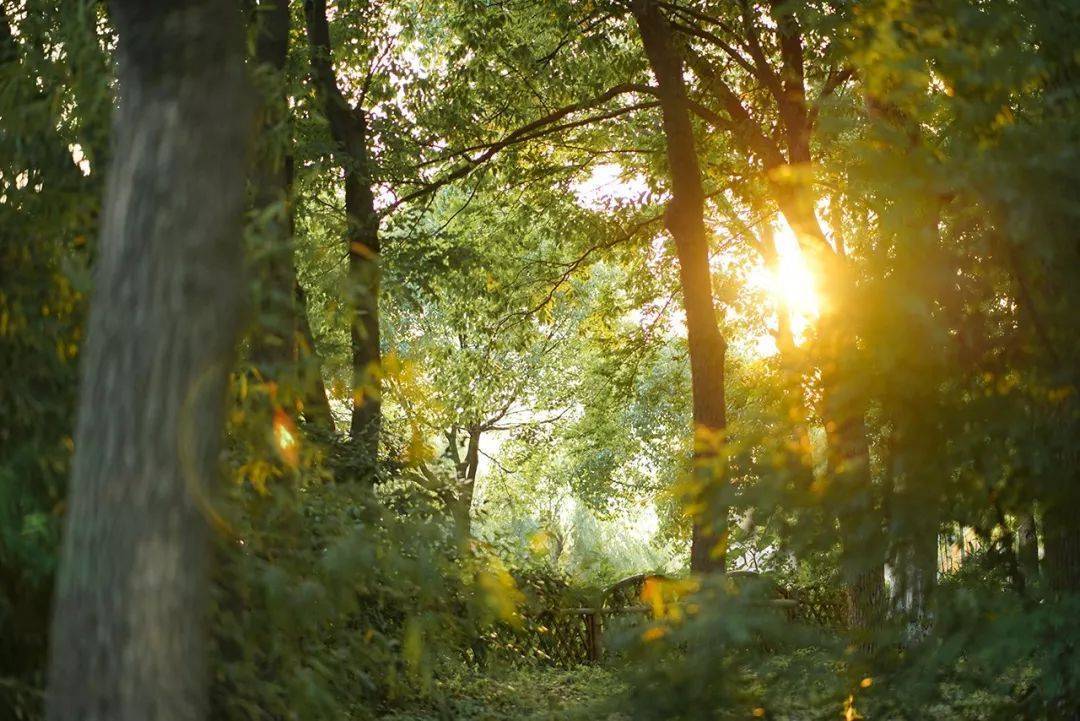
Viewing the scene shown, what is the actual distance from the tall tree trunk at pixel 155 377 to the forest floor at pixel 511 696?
5565 millimetres

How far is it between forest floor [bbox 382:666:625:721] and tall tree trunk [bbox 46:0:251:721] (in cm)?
557

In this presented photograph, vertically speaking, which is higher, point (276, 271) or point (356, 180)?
point (356, 180)

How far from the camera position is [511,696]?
12648 millimetres

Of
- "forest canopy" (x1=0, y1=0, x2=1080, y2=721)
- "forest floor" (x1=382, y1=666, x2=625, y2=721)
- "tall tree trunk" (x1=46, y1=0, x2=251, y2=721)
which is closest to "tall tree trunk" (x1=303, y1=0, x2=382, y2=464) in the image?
"forest floor" (x1=382, y1=666, x2=625, y2=721)

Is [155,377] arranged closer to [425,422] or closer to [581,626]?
[425,422]

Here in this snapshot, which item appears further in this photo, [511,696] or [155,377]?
[511,696]

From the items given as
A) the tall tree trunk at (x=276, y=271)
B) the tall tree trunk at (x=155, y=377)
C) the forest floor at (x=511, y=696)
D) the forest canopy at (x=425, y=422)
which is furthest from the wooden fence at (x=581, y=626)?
the tall tree trunk at (x=155, y=377)

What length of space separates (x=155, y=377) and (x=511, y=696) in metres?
9.62

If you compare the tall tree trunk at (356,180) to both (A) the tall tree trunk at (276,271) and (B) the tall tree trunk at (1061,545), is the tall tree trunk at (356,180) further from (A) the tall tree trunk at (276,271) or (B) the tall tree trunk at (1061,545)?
(B) the tall tree trunk at (1061,545)

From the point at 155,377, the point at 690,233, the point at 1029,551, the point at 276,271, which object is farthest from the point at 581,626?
the point at 155,377

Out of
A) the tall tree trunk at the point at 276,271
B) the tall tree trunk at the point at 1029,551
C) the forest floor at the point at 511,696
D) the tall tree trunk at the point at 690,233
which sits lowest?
the forest floor at the point at 511,696

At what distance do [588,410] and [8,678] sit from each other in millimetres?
26196

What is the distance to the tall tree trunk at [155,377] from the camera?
11.8 ft

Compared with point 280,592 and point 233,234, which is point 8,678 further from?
point 233,234
